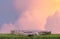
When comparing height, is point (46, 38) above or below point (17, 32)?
below

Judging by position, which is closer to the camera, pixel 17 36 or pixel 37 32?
pixel 17 36

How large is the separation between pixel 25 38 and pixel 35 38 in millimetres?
232

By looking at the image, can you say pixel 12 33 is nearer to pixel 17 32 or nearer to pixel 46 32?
pixel 17 32

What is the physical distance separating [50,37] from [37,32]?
1.66ft

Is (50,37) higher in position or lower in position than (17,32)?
lower

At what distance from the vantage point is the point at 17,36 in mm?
4242

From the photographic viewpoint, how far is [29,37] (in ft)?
13.9

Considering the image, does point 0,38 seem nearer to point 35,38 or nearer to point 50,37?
point 35,38

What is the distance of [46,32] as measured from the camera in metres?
4.75

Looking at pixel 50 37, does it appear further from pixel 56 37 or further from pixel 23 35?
pixel 23 35

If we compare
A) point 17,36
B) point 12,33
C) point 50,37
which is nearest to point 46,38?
point 50,37

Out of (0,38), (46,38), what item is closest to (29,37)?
(46,38)

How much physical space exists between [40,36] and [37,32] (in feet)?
1.21

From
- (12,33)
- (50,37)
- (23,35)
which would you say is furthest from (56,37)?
(12,33)
